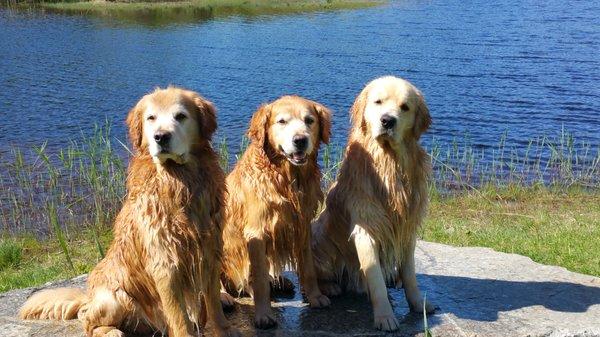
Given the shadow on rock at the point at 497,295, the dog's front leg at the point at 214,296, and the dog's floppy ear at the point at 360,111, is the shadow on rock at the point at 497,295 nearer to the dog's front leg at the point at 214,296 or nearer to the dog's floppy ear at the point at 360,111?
the dog's floppy ear at the point at 360,111

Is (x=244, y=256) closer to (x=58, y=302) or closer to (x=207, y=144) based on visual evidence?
(x=207, y=144)

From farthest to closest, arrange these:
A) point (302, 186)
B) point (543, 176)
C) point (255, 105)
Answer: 1. point (255, 105)
2. point (543, 176)
3. point (302, 186)

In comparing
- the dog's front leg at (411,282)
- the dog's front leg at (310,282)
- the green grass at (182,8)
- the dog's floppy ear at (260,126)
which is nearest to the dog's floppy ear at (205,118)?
the dog's floppy ear at (260,126)

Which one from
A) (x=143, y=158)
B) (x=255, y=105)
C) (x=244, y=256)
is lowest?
(x=255, y=105)

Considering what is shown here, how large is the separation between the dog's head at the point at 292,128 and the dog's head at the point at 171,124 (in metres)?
0.58

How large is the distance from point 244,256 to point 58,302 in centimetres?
147

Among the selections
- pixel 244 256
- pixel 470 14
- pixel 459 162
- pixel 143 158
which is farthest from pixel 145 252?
pixel 470 14

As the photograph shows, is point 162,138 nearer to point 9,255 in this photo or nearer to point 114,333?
point 114,333

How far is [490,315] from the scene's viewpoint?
5570 millimetres

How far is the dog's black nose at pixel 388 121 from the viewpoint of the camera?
5.16 meters

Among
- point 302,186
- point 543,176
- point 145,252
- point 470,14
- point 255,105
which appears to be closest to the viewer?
point 145,252

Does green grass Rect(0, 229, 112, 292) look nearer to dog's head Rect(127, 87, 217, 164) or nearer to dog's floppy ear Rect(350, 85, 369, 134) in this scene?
dog's head Rect(127, 87, 217, 164)

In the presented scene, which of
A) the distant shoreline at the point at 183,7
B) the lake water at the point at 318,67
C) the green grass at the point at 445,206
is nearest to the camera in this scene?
the green grass at the point at 445,206

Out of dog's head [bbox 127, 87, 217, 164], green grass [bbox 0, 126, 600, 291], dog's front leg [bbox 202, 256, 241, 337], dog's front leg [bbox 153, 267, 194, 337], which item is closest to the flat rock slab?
dog's front leg [bbox 202, 256, 241, 337]
